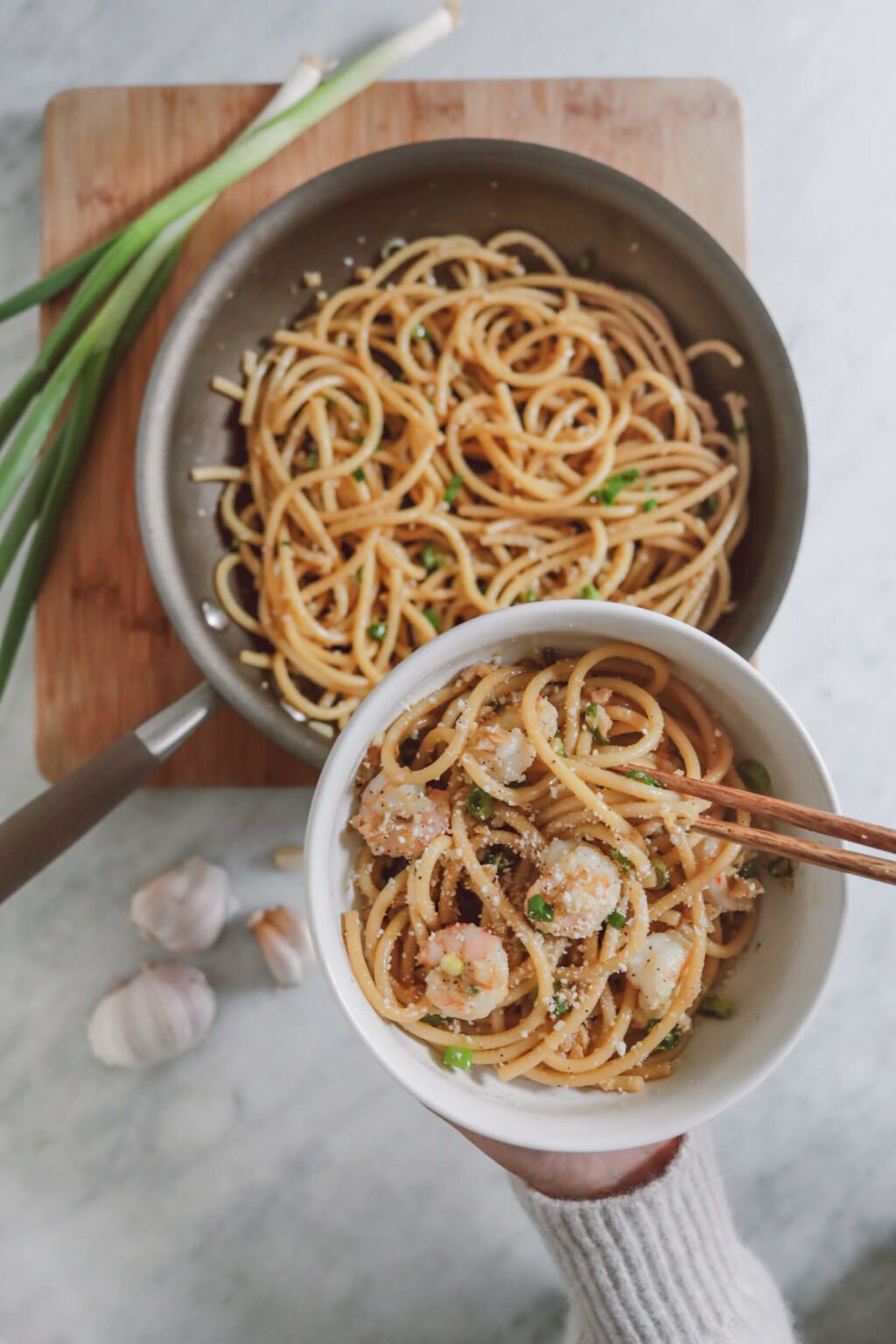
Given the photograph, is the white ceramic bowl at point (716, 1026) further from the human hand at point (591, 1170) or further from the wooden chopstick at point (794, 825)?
the human hand at point (591, 1170)

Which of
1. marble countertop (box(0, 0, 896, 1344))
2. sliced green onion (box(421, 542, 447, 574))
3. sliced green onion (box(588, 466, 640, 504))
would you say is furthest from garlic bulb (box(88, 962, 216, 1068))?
sliced green onion (box(588, 466, 640, 504))

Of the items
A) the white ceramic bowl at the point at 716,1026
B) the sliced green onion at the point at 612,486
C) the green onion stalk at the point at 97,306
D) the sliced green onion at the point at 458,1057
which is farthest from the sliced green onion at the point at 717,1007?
→ the green onion stalk at the point at 97,306

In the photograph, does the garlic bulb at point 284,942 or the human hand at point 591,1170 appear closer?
the human hand at point 591,1170

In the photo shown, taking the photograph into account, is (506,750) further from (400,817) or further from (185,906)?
(185,906)

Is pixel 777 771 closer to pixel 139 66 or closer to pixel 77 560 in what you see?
pixel 77 560

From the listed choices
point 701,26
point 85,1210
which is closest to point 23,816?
point 85,1210

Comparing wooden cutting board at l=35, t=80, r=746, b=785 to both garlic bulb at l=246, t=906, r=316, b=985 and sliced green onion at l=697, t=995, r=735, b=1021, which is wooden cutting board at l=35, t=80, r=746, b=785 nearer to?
garlic bulb at l=246, t=906, r=316, b=985
